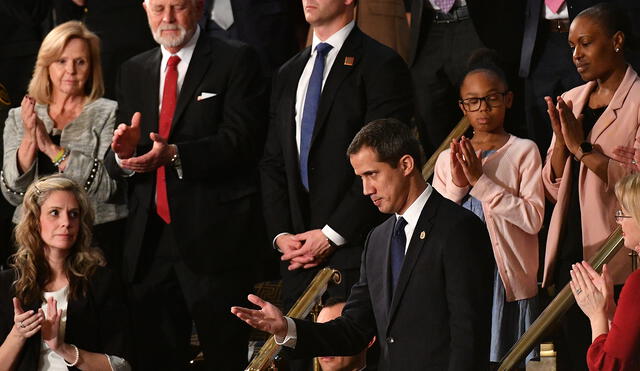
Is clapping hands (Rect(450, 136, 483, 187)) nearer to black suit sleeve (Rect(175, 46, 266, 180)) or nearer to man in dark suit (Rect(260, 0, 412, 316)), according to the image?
Answer: man in dark suit (Rect(260, 0, 412, 316))

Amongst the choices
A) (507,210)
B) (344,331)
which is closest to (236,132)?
(507,210)

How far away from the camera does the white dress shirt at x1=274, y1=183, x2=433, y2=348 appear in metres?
4.79

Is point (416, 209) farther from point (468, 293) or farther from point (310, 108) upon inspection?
point (310, 108)

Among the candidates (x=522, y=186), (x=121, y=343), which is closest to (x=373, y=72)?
(x=522, y=186)

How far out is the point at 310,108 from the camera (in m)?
6.30

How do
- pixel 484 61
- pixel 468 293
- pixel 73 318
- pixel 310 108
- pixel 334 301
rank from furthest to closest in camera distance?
pixel 484 61 → pixel 310 108 → pixel 73 318 → pixel 334 301 → pixel 468 293

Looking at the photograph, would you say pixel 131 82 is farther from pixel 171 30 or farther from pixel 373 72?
pixel 373 72

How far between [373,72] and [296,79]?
421mm

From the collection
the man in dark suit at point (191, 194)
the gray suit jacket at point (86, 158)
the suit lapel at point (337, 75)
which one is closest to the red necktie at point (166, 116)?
the man in dark suit at point (191, 194)

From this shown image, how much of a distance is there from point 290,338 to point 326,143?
160cm

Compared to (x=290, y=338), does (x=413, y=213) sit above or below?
above

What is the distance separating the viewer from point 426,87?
695cm

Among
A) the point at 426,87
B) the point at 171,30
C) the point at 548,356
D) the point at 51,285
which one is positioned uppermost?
the point at 171,30

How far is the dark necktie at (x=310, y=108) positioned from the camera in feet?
20.5
